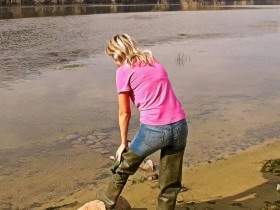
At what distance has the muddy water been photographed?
305 inches

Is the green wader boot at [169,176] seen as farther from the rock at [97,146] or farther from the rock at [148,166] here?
the rock at [97,146]

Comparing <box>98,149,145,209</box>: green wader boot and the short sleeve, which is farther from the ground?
the short sleeve

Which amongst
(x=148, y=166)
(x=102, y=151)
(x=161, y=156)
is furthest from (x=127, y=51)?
(x=102, y=151)

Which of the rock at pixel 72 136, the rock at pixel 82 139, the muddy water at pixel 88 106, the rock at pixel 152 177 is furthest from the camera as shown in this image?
the rock at pixel 72 136

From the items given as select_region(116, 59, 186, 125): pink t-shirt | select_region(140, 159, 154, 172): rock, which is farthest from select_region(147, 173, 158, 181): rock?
select_region(116, 59, 186, 125): pink t-shirt

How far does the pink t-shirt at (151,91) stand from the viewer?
15.0ft

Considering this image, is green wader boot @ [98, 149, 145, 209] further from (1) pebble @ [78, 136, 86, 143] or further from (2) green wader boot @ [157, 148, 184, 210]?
(1) pebble @ [78, 136, 86, 143]

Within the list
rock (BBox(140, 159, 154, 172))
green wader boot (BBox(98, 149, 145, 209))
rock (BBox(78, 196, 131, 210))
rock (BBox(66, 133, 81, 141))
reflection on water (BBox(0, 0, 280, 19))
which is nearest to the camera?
green wader boot (BBox(98, 149, 145, 209))

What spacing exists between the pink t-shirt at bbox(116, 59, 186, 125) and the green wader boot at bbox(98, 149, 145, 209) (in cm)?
43

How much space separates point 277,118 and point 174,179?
681 cm

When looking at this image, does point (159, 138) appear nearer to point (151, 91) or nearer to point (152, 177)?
point (151, 91)

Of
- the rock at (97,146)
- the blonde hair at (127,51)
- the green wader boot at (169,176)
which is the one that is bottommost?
the rock at (97,146)

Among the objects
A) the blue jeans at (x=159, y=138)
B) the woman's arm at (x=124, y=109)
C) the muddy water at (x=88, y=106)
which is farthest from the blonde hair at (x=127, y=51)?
the muddy water at (x=88, y=106)

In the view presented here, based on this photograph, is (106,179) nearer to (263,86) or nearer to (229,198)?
(229,198)
